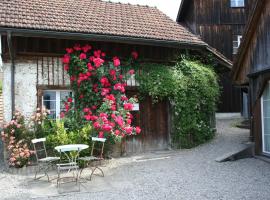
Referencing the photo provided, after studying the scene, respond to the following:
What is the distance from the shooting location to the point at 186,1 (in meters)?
20.2

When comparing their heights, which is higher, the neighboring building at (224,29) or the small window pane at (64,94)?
the neighboring building at (224,29)

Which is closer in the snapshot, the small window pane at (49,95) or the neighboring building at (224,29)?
the small window pane at (49,95)

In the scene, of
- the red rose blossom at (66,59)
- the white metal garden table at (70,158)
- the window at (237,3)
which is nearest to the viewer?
the white metal garden table at (70,158)

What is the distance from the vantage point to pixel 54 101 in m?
10.1

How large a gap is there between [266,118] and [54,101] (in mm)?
6430

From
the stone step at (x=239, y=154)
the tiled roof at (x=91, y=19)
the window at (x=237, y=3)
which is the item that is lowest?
the stone step at (x=239, y=154)

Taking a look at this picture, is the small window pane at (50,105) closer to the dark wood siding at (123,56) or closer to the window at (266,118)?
the dark wood siding at (123,56)

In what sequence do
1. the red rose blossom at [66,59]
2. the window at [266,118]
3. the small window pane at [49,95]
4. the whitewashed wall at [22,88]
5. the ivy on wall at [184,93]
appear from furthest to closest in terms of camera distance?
1. the ivy on wall at [184,93]
2. the small window pane at [49,95]
3. the red rose blossom at [66,59]
4. the whitewashed wall at [22,88]
5. the window at [266,118]

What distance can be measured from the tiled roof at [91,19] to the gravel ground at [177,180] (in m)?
4.13

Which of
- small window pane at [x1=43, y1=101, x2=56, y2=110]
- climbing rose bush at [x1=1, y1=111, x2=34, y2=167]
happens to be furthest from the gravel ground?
small window pane at [x1=43, y1=101, x2=56, y2=110]

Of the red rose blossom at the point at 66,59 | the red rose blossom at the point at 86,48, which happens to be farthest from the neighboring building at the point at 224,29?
the red rose blossom at the point at 66,59

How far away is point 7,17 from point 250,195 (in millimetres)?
8125

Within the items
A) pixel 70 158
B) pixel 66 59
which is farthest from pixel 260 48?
pixel 70 158

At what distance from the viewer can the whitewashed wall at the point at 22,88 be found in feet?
30.9
